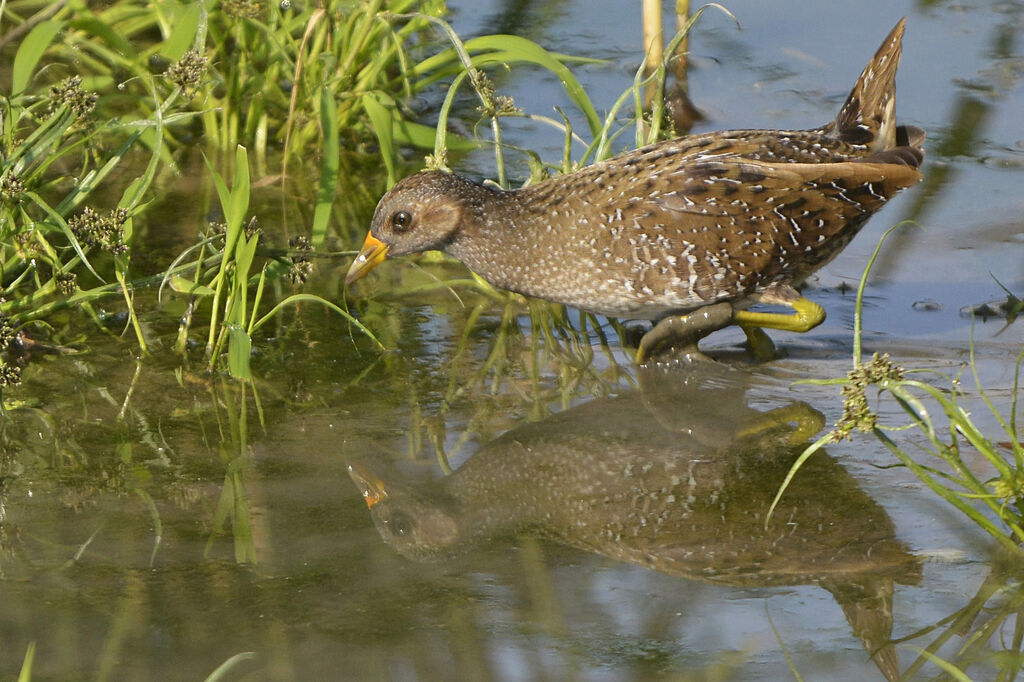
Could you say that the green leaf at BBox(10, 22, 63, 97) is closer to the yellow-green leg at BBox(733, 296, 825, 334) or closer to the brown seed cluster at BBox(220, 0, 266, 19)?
the brown seed cluster at BBox(220, 0, 266, 19)

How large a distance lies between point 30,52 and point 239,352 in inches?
60.8

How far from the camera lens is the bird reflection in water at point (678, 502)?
10.3 ft

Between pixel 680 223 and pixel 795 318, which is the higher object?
pixel 680 223

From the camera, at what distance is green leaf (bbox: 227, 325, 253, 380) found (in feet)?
13.1

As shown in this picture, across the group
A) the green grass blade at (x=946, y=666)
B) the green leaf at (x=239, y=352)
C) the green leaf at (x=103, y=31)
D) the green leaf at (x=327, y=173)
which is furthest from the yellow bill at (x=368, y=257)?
the green grass blade at (x=946, y=666)

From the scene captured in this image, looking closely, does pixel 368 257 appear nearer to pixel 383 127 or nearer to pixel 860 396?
pixel 383 127

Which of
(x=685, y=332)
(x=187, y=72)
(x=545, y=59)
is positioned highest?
(x=187, y=72)

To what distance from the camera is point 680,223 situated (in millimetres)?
4355

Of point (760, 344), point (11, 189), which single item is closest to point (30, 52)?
point (11, 189)

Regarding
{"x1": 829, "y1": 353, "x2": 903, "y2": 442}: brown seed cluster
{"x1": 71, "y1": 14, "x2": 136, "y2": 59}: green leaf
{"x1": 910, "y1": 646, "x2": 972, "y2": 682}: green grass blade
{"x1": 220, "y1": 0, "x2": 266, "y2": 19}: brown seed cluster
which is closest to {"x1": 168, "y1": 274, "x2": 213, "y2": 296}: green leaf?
{"x1": 220, "y1": 0, "x2": 266, "y2": 19}: brown seed cluster

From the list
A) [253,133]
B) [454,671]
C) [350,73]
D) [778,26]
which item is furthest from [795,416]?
[778,26]

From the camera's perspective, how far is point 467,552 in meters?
3.24

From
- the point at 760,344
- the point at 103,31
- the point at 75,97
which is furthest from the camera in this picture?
the point at 103,31

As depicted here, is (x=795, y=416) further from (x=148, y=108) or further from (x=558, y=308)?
(x=148, y=108)
